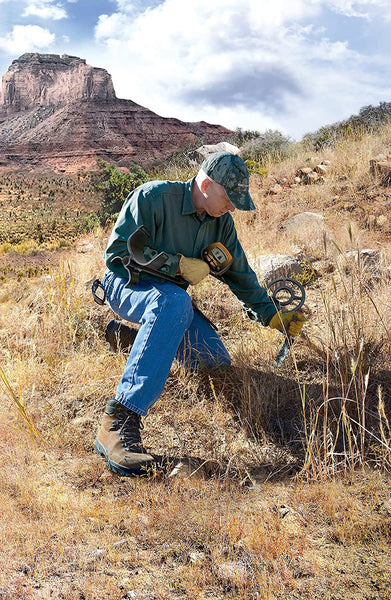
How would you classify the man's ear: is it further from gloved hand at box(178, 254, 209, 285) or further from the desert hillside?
the desert hillside

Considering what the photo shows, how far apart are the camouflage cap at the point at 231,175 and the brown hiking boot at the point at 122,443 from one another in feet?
3.93

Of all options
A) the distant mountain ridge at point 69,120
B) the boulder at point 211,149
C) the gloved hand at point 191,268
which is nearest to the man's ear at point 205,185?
the gloved hand at point 191,268

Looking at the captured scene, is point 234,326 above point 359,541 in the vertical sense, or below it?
above

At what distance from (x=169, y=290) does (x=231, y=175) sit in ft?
2.19

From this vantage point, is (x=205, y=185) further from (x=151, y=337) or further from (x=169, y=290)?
(x=151, y=337)

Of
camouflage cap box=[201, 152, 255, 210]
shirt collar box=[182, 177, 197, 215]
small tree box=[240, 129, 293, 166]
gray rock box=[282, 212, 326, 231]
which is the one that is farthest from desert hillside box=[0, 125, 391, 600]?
small tree box=[240, 129, 293, 166]

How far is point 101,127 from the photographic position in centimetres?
6100

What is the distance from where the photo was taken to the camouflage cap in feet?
7.92

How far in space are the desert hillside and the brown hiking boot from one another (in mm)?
68

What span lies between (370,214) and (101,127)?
61.1m

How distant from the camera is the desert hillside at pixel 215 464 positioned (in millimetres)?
1620

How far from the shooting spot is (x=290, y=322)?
288 cm

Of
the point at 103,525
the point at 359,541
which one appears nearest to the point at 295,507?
the point at 359,541

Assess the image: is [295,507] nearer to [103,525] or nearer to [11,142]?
[103,525]
